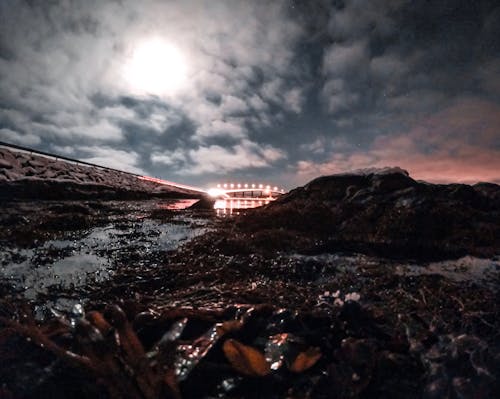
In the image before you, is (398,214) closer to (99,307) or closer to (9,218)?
(99,307)

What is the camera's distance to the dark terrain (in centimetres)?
171

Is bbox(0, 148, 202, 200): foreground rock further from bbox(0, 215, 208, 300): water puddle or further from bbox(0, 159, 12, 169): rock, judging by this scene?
bbox(0, 215, 208, 300): water puddle

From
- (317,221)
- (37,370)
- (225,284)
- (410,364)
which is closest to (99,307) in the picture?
(37,370)

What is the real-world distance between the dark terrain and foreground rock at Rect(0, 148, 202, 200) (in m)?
5.05

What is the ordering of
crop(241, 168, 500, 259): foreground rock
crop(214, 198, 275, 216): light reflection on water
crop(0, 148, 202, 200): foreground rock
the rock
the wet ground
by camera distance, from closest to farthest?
the wet ground, crop(241, 168, 500, 259): foreground rock, crop(214, 198, 275, 216): light reflection on water, crop(0, 148, 202, 200): foreground rock, the rock

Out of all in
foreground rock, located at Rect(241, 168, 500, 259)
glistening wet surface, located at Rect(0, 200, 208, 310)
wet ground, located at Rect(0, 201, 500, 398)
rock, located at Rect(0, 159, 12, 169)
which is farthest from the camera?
rock, located at Rect(0, 159, 12, 169)

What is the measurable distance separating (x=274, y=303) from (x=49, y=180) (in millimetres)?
11666

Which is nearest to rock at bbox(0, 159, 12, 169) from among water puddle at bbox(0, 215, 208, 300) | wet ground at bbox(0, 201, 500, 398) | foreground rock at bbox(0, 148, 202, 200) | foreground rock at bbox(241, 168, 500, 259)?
foreground rock at bbox(0, 148, 202, 200)

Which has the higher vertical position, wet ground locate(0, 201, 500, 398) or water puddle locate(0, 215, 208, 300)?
water puddle locate(0, 215, 208, 300)

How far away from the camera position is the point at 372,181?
6266mm

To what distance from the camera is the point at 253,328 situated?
223 cm

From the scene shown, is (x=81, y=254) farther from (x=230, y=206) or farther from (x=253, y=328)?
(x=230, y=206)

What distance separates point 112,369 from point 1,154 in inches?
527

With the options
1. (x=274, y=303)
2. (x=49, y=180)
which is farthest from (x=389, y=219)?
(x=49, y=180)
